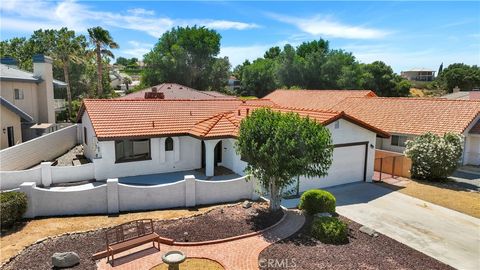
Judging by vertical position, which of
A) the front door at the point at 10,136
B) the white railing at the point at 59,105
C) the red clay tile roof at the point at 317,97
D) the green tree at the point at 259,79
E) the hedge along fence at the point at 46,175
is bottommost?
the hedge along fence at the point at 46,175

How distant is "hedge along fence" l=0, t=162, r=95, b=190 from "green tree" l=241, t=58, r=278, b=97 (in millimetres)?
57764

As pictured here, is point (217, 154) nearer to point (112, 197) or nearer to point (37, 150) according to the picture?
point (112, 197)

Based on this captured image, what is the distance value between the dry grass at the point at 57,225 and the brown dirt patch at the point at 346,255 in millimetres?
4851

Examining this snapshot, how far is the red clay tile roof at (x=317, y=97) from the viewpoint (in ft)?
126

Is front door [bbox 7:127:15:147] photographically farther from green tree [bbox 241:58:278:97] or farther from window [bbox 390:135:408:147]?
green tree [bbox 241:58:278:97]

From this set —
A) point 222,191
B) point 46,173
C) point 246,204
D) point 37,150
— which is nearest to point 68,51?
point 37,150

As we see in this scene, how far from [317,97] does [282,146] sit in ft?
97.5

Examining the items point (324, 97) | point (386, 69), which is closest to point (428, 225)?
point (324, 97)

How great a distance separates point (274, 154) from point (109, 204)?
7387mm

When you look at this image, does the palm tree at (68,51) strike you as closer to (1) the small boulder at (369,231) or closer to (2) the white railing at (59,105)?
(2) the white railing at (59,105)

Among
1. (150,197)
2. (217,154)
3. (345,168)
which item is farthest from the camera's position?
(217,154)

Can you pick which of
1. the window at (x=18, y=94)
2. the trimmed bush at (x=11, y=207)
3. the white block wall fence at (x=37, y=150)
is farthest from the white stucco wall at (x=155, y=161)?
the window at (x=18, y=94)

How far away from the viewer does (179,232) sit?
1255cm

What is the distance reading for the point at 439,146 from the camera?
20.7 meters
